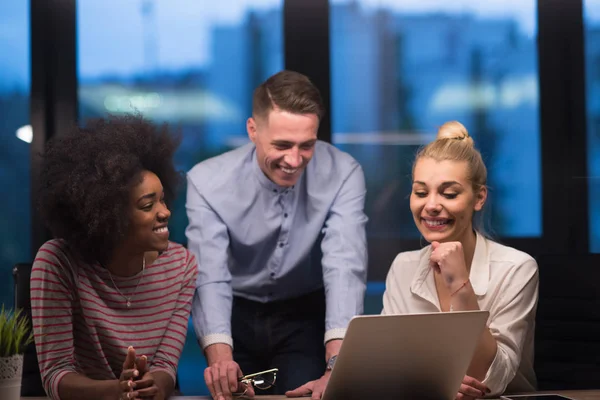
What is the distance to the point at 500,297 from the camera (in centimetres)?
210

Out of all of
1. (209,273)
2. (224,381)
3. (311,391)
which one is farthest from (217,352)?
(311,391)

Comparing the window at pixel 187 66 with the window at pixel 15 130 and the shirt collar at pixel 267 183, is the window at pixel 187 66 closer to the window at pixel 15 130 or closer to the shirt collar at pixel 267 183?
the window at pixel 15 130

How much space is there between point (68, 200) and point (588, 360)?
178cm

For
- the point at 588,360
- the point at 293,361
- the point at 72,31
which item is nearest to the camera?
the point at 588,360

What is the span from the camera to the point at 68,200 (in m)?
2.00

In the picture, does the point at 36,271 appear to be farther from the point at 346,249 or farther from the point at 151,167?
the point at 346,249

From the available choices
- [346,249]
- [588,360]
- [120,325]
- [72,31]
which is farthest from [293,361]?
[72,31]

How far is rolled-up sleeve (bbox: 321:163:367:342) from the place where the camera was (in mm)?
2459

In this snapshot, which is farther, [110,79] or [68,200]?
[110,79]

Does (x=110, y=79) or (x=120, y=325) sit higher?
(x=110, y=79)

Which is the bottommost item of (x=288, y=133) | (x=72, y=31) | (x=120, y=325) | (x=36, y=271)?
(x=120, y=325)

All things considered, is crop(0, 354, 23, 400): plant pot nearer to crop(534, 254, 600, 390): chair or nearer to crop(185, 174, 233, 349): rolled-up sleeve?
crop(185, 174, 233, 349): rolled-up sleeve

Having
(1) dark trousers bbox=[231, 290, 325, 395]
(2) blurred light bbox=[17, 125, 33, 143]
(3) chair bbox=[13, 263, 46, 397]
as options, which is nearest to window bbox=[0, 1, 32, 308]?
(2) blurred light bbox=[17, 125, 33, 143]

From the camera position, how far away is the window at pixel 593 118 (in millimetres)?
3678
